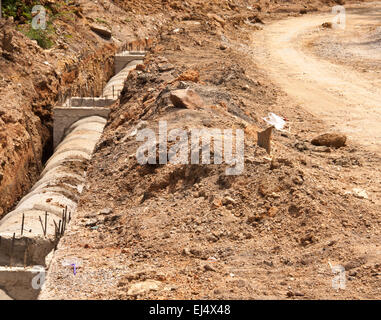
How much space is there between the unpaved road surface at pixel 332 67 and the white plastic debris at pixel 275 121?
1.13 meters

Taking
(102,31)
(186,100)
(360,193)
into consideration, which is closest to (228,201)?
(360,193)

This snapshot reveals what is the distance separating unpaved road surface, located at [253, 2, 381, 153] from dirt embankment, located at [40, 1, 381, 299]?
1.97 metres

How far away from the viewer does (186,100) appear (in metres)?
13.2

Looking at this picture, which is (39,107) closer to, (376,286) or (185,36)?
(185,36)

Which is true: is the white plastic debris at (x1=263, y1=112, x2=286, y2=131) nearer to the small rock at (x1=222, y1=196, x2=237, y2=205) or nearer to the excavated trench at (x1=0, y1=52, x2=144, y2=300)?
the excavated trench at (x1=0, y1=52, x2=144, y2=300)

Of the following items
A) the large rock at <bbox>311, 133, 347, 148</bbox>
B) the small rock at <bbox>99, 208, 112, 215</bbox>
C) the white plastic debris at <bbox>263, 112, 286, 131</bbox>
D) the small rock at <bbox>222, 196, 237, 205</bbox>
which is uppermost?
the small rock at <bbox>222, 196, 237, 205</bbox>

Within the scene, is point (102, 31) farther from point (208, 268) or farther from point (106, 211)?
point (208, 268)

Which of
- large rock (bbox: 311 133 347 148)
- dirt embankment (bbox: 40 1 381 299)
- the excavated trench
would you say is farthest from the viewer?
large rock (bbox: 311 133 347 148)

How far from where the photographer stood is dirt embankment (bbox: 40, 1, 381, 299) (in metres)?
7.79

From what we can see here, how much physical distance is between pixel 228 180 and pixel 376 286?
10.7 ft

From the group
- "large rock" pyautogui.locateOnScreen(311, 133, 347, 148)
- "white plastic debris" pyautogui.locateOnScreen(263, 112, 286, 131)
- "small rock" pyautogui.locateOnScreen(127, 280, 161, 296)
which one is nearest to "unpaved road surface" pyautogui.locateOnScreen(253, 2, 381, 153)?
"large rock" pyautogui.locateOnScreen(311, 133, 347, 148)

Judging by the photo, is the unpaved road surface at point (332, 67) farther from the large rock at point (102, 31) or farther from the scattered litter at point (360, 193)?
the large rock at point (102, 31)

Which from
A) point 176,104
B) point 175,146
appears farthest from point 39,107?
point 175,146

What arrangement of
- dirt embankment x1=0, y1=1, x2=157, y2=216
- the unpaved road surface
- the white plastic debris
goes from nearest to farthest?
1. the white plastic debris
2. dirt embankment x1=0, y1=1, x2=157, y2=216
3. the unpaved road surface
